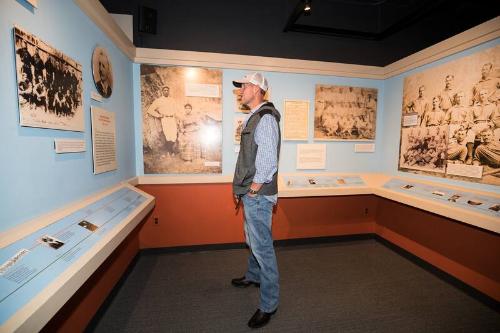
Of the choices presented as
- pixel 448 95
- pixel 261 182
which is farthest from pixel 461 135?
pixel 261 182

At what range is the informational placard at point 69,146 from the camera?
1.42 metres

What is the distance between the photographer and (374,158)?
3463 millimetres

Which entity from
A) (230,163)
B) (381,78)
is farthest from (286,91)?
(381,78)

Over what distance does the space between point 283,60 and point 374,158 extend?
78.8 inches

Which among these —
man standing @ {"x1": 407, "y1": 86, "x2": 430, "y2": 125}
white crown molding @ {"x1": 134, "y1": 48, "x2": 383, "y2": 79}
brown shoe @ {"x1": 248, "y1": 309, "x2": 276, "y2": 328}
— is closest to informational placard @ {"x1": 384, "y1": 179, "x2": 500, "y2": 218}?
man standing @ {"x1": 407, "y1": 86, "x2": 430, "y2": 125}

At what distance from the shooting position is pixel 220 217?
3.11 m

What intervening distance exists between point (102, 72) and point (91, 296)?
187 cm

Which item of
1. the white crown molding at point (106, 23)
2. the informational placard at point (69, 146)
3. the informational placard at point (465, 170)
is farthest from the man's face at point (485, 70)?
the informational placard at point (69, 146)

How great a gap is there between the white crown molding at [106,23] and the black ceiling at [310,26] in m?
0.41

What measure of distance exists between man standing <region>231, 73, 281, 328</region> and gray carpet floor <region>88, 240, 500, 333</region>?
30 cm

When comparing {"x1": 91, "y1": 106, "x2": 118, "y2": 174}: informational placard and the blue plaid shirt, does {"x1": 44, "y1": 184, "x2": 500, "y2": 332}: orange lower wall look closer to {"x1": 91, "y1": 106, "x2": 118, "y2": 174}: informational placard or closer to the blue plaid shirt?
{"x1": 91, "y1": 106, "x2": 118, "y2": 174}: informational placard

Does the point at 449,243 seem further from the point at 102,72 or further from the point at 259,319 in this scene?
the point at 102,72

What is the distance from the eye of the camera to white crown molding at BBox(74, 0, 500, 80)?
206 cm

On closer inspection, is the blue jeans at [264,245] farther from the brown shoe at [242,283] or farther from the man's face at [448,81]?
the man's face at [448,81]
